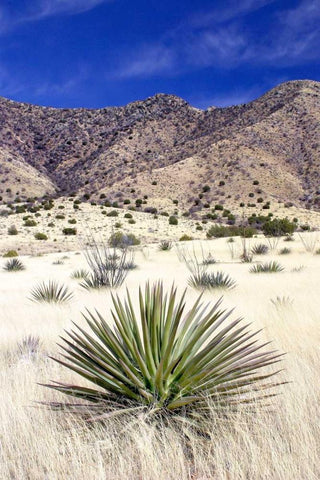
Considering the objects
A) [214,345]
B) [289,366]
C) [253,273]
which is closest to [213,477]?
[214,345]

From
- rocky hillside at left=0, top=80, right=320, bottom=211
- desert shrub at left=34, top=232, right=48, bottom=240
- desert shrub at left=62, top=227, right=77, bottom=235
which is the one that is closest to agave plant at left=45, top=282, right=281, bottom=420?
desert shrub at left=34, top=232, right=48, bottom=240

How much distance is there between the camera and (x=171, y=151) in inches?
2697

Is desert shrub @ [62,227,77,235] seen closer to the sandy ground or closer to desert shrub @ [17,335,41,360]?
the sandy ground

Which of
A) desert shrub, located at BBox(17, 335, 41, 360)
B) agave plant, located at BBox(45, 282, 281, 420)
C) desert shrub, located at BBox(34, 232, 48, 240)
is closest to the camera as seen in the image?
agave plant, located at BBox(45, 282, 281, 420)

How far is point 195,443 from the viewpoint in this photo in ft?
8.75

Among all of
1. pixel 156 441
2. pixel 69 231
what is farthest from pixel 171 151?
pixel 156 441

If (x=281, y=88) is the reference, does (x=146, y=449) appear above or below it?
below

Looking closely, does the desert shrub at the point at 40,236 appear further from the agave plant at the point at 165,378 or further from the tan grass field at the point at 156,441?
the agave plant at the point at 165,378

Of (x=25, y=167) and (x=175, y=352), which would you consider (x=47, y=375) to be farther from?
(x=25, y=167)

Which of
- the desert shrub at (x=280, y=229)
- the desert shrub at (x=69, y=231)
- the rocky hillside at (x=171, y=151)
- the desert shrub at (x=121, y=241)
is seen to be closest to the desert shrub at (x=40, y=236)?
the desert shrub at (x=69, y=231)

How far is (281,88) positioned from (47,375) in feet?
247

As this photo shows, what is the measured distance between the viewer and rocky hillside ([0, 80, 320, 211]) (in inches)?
2069

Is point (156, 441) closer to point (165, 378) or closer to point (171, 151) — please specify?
point (165, 378)

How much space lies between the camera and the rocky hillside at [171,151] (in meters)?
52.6
